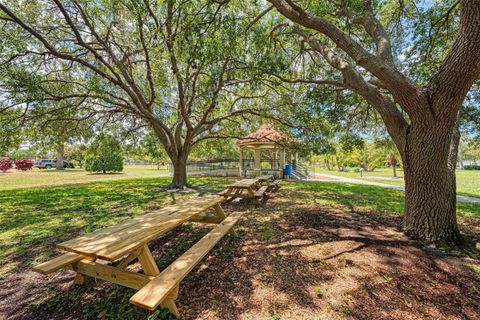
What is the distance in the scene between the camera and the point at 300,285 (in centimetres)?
266

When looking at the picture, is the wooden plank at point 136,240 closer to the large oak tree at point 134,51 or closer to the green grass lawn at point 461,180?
the large oak tree at point 134,51

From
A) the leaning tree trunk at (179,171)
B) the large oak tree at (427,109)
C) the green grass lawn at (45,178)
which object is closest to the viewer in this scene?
the large oak tree at (427,109)

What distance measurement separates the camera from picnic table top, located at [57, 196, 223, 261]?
207cm

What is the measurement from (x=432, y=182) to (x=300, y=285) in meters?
3.07

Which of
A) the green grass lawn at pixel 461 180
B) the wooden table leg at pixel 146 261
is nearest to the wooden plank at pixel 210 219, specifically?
the wooden table leg at pixel 146 261

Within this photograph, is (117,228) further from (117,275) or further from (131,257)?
(117,275)

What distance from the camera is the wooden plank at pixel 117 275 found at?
7.37ft

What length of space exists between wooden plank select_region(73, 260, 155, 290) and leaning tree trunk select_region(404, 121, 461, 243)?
4.54 metres

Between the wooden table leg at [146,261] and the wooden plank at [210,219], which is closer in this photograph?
the wooden table leg at [146,261]

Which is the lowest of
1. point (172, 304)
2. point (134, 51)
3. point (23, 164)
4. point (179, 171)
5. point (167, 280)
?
point (172, 304)

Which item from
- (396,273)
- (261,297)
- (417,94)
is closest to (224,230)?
(261,297)

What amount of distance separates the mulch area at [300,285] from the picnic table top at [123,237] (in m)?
0.72

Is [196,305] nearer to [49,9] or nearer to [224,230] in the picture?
[224,230]

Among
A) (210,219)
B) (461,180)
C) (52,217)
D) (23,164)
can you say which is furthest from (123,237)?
(23,164)
